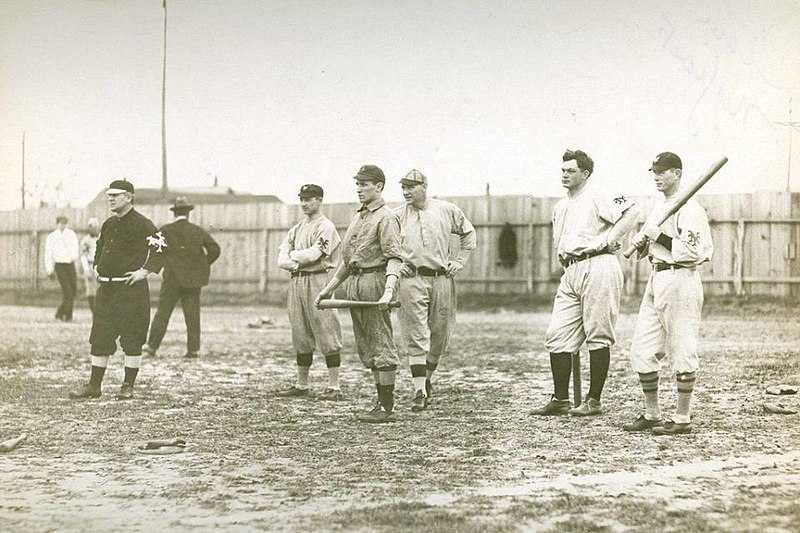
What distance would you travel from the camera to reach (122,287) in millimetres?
7645

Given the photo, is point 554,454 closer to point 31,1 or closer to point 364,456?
point 364,456

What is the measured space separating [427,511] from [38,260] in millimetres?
18429

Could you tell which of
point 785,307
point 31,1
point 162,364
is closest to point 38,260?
point 162,364

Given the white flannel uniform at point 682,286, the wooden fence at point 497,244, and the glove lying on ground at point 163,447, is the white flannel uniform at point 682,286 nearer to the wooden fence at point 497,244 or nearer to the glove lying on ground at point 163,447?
the glove lying on ground at point 163,447

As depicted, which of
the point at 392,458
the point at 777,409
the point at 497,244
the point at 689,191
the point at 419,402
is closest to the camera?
the point at 392,458

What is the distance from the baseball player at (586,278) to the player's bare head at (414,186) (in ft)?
4.27

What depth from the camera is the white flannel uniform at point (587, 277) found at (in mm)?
6582

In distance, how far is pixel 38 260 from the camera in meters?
20.2

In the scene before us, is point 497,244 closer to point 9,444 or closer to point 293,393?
point 293,393

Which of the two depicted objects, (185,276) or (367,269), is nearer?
(367,269)

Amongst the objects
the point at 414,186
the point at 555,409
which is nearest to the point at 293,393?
the point at 414,186

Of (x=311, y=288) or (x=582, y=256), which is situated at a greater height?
(x=582, y=256)

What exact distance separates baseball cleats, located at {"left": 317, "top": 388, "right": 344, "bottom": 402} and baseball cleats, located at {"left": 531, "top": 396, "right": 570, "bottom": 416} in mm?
1883

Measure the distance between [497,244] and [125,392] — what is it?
39.2ft
